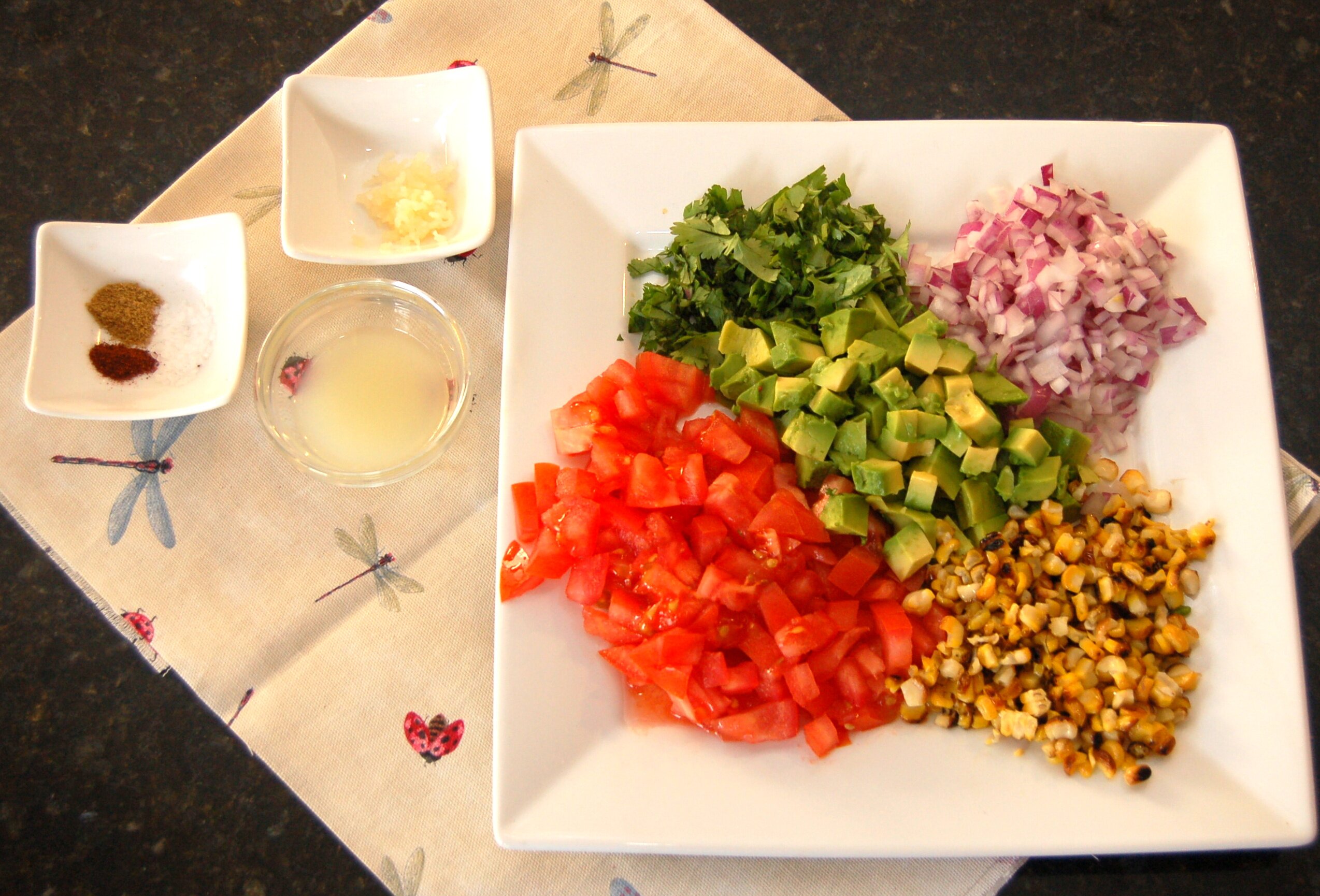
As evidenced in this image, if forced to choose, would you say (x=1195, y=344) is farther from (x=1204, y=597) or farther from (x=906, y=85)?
(x=906, y=85)

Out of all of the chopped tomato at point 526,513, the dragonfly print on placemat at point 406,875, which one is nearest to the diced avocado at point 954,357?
the chopped tomato at point 526,513

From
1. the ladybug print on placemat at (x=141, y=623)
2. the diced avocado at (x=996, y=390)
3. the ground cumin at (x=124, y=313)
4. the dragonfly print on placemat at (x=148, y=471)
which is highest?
the diced avocado at (x=996, y=390)

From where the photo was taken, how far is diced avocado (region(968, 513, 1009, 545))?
172 centimetres

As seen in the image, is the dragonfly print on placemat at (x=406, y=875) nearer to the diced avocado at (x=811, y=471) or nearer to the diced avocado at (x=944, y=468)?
the diced avocado at (x=811, y=471)

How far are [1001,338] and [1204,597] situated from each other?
26.3 inches

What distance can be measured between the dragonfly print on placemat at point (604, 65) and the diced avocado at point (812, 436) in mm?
1091

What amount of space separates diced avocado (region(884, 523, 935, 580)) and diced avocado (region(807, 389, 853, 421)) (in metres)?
0.26

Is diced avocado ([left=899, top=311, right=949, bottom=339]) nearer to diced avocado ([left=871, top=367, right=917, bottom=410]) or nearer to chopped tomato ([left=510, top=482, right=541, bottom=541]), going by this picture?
diced avocado ([left=871, top=367, right=917, bottom=410])

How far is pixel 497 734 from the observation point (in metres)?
1.59

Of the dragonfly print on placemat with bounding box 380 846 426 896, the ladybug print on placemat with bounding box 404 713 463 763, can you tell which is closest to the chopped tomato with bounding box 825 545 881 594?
the ladybug print on placemat with bounding box 404 713 463 763

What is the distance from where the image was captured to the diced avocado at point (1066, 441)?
1.74m

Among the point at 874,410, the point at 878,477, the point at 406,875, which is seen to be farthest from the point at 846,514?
the point at 406,875

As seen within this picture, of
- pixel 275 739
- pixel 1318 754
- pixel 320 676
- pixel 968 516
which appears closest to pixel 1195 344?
pixel 968 516

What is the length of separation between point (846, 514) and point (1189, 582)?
71cm
